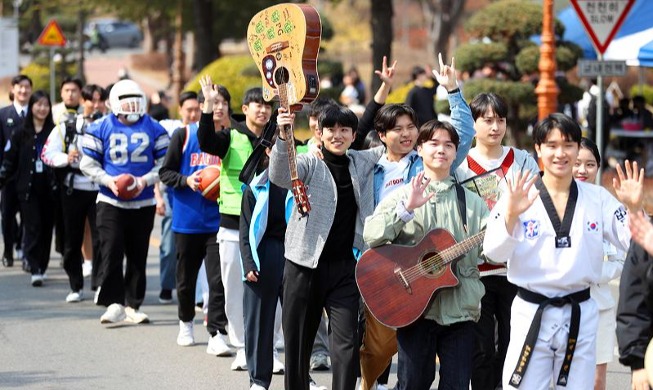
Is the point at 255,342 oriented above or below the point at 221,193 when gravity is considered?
below

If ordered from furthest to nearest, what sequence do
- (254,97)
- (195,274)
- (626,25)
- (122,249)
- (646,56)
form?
1. (626,25)
2. (646,56)
3. (122,249)
4. (195,274)
5. (254,97)

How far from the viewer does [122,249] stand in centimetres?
1073

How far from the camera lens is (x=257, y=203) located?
26.3ft

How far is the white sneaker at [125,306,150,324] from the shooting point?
11.1m

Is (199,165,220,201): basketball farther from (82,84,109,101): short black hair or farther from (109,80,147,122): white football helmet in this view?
(82,84,109,101): short black hair

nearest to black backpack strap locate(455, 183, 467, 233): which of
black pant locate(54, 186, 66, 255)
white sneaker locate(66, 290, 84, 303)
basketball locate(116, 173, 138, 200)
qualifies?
basketball locate(116, 173, 138, 200)

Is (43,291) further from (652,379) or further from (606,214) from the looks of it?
(652,379)

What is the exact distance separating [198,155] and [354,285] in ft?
9.62

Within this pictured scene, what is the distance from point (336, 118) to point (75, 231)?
551 centimetres

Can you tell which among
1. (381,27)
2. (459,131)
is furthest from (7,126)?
(381,27)

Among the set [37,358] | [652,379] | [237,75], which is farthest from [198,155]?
[237,75]

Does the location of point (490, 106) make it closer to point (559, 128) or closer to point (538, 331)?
point (559, 128)

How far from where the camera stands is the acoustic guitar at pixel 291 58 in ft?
23.4

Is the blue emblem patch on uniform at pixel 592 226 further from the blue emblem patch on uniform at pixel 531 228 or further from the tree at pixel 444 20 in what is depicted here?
the tree at pixel 444 20
